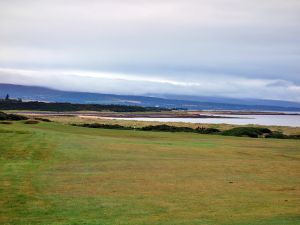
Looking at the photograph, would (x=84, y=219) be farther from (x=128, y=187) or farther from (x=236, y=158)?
(x=236, y=158)

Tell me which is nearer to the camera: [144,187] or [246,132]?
[144,187]

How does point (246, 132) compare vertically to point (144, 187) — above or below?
above

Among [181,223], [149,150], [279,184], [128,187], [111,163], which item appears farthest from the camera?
[149,150]

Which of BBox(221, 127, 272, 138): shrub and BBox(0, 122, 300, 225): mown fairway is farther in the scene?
BBox(221, 127, 272, 138): shrub

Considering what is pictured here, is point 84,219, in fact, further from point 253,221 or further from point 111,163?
point 111,163

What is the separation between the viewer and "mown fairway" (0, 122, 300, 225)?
18.0 metres

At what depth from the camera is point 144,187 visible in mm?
24328

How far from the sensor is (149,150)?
44906 mm

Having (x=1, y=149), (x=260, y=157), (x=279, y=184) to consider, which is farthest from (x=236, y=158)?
(x=1, y=149)

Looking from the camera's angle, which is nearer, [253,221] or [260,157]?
[253,221]

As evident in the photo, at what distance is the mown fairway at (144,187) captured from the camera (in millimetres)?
17969

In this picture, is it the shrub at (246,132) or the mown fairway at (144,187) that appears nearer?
the mown fairway at (144,187)

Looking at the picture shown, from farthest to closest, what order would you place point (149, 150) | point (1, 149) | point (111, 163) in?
point (149, 150) < point (1, 149) < point (111, 163)

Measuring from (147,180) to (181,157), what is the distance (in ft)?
43.7
